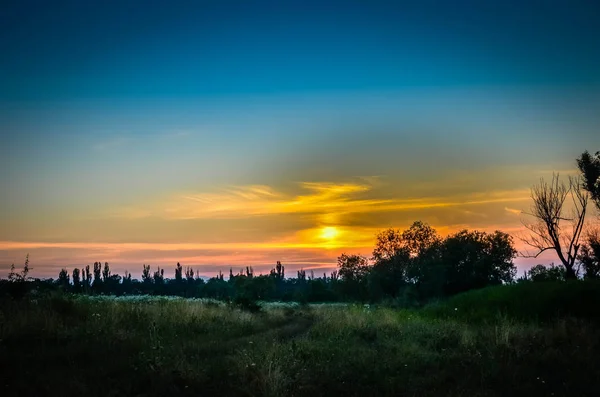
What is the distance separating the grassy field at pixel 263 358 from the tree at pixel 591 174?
787 inches

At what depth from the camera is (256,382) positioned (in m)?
9.54

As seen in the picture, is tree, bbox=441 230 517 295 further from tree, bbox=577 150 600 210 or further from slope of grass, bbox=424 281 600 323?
slope of grass, bbox=424 281 600 323

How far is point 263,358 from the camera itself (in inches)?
430

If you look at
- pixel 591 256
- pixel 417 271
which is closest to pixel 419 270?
pixel 417 271

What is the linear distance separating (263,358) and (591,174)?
107 ft

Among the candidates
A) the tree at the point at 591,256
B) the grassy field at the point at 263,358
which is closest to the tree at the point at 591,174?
the tree at the point at 591,256

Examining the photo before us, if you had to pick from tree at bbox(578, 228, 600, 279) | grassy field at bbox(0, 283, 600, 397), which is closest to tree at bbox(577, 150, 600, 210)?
A: tree at bbox(578, 228, 600, 279)

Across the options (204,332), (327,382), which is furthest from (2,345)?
(327,382)

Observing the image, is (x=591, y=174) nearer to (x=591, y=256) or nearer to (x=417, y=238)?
(x=591, y=256)

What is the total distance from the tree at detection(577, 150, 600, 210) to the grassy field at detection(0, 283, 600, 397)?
65.6 ft

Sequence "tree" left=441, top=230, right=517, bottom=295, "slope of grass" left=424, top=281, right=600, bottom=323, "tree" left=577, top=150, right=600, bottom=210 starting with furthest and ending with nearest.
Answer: "tree" left=441, top=230, right=517, bottom=295 → "tree" left=577, top=150, right=600, bottom=210 → "slope of grass" left=424, top=281, right=600, bottom=323

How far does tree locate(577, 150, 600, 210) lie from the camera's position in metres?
33.2

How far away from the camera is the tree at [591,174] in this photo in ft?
109

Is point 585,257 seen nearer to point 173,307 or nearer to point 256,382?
point 173,307
